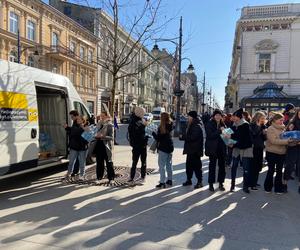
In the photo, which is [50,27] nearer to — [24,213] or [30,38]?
[30,38]

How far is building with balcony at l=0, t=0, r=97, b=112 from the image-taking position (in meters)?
30.2

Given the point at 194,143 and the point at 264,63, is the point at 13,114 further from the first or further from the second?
the point at 264,63

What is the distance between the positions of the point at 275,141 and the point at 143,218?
3.28 m

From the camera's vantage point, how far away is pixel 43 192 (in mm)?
6527

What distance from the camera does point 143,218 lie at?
5.09 metres

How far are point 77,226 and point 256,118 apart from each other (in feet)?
15.2

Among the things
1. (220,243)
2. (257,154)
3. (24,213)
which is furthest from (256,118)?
(24,213)

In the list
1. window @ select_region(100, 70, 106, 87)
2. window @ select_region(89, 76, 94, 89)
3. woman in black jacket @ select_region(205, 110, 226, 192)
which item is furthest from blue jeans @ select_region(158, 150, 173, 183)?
window @ select_region(100, 70, 106, 87)

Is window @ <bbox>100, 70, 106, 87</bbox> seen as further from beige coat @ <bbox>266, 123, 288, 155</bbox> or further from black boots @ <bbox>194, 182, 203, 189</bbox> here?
beige coat @ <bbox>266, 123, 288, 155</bbox>

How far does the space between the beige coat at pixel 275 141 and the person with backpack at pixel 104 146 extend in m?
3.50

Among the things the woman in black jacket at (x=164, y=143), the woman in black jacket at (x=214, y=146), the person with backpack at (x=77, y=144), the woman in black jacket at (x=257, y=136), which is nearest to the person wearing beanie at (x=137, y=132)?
the woman in black jacket at (x=164, y=143)

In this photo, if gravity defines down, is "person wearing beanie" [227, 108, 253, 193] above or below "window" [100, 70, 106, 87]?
below

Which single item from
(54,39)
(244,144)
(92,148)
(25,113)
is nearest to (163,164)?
(92,148)

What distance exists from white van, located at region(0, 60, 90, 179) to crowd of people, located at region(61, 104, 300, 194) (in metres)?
0.91
